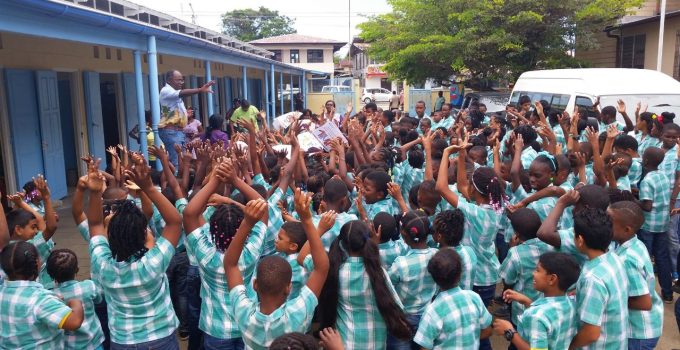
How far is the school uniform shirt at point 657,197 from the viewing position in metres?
4.65

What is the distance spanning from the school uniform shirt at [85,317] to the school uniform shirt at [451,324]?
1.67 metres

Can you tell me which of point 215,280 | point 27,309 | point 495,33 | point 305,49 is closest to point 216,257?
point 215,280

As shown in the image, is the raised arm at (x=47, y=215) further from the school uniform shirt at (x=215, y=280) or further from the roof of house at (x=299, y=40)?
the roof of house at (x=299, y=40)

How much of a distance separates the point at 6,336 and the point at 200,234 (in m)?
0.97

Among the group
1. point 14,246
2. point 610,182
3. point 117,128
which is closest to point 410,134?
point 610,182

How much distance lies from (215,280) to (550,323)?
5.34 feet

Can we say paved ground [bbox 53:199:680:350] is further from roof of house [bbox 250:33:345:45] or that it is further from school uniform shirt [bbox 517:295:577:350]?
roof of house [bbox 250:33:345:45]

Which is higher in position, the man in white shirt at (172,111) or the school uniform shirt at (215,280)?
the man in white shirt at (172,111)

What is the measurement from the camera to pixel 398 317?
2.74 m

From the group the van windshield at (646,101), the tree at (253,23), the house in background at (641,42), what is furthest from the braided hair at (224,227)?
the tree at (253,23)

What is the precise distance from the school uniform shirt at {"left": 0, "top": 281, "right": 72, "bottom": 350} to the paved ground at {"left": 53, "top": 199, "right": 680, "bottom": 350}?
5.82 ft

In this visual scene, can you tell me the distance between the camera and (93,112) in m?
9.45

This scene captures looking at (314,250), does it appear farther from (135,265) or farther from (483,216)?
(483,216)

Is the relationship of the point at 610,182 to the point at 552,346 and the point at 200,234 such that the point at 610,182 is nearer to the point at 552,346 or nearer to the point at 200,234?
the point at 552,346
